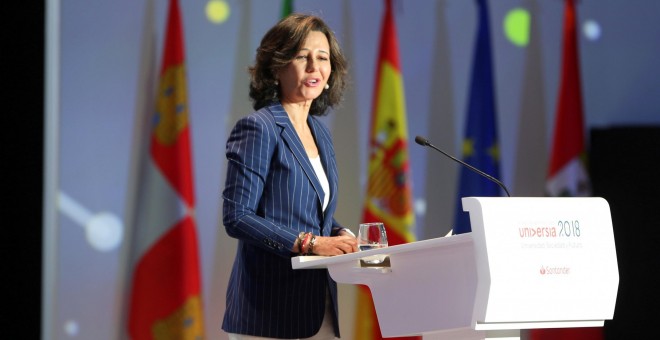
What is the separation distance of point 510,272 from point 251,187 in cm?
86

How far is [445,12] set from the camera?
18.6ft

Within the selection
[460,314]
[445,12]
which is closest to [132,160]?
[445,12]

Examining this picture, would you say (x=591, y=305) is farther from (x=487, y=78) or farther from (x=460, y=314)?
(x=487, y=78)

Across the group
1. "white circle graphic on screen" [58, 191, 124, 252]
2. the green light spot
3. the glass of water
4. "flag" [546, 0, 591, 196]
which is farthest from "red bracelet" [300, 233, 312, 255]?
the green light spot

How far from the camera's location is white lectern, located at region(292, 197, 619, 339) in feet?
7.54

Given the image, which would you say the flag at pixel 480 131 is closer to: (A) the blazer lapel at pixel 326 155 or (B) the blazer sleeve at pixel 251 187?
(A) the blazer lapel at pixel 326 155

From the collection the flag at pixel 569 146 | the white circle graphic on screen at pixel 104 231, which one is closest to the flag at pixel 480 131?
the flag at pixel 569 146

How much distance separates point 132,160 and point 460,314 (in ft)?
9.65

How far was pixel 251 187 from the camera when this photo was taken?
2.82m

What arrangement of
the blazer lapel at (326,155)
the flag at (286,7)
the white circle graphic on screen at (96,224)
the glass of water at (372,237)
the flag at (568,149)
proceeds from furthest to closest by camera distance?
the flag at (568,149) < the flag at (286,7) < the white circle graphic on screen at (96,224) < the blazer lapel at (326,155) < the glass of water at (372,237)

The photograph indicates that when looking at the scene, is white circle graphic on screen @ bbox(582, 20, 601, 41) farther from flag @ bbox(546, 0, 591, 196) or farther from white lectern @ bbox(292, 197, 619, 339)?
white lectern @ bbox(292, 197, 619, 339)

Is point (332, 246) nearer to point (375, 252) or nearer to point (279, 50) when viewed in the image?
point (375, 252)

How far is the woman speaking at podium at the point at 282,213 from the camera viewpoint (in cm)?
279

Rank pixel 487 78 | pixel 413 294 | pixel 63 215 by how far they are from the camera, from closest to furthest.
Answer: pixel 413 294 → pixel 63 215 → pixel 487 78
